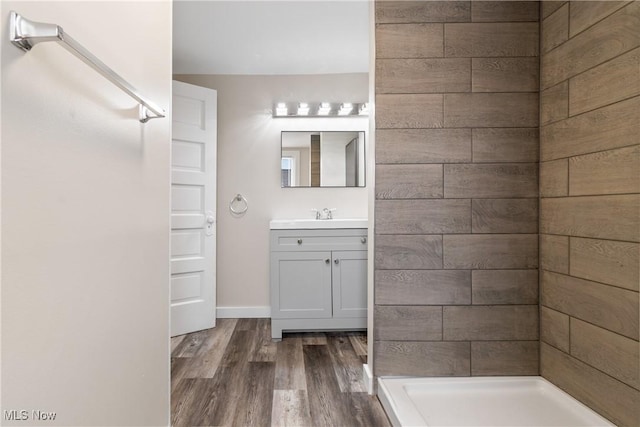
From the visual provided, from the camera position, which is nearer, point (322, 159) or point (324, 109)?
point (324, 109)

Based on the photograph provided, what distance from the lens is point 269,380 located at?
2.11m

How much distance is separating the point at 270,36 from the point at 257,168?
46.3 inches

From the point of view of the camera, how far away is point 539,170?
192 centimetres

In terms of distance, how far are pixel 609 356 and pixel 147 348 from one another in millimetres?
1787

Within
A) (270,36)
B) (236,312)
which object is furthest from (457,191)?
(236,312)

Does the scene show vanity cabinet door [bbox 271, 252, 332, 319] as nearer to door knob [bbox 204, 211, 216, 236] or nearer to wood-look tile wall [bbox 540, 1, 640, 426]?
door knob [bbox 204, 211, 216, 236]

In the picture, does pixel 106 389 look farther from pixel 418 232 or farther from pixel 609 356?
pixel 609 356

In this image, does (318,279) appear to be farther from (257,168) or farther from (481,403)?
(481,403)

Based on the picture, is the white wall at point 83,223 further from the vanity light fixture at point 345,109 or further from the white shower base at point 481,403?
the vanity light fixture at point 345,109

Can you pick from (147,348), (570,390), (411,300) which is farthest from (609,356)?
(147,348)

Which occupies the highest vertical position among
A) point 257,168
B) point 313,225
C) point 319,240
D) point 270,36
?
point 270,36

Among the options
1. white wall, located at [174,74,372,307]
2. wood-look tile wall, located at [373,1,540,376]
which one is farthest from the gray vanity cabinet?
wood-look tile wall, located at [373,1,540,376]

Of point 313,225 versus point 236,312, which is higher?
point 313,225

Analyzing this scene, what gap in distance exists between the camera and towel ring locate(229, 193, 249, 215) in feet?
11.2
